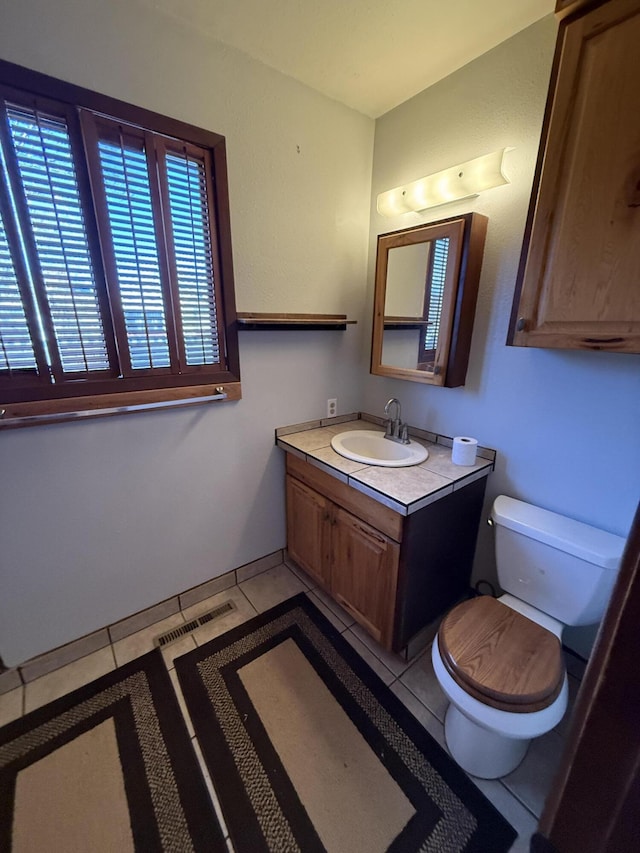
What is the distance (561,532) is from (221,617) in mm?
1588

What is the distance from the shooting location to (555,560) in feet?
4.10

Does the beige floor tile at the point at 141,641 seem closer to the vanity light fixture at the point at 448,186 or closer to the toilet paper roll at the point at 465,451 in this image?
the toilet paper roll at the point at 465,451

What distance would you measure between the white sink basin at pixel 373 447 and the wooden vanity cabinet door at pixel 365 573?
0.35 metres

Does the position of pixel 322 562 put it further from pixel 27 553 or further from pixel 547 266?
pixel 547 266

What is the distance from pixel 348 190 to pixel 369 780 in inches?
99.4

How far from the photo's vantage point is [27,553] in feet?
4.31

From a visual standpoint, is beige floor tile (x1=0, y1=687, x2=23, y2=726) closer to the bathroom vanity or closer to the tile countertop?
the bathroom vanity

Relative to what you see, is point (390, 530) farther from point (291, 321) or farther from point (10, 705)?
point (10, 705)

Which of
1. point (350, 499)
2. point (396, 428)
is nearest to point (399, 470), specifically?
point (350, 499)

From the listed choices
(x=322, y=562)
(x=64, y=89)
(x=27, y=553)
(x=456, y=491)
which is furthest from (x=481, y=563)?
→ (x=64, y=89)

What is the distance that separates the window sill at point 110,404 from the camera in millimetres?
1181

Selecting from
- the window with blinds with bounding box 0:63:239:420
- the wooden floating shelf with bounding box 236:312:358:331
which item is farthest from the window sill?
the wooden floating shelf with bounding box 236:312:358:331

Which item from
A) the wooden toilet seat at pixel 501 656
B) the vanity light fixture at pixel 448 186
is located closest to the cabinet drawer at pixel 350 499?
the wooden toilet seat at pixel 501 656

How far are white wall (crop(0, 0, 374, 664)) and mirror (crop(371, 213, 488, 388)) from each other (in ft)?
0.82
